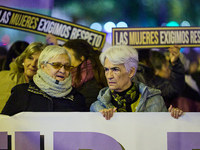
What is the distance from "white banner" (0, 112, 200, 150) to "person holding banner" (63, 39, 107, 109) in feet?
2.81

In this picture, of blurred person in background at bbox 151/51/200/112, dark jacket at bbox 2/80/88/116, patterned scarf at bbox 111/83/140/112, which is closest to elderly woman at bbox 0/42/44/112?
dark jacket at bbox 2/80/88/116

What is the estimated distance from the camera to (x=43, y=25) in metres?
3.86

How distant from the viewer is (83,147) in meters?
2.92

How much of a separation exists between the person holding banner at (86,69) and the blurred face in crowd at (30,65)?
43 cm

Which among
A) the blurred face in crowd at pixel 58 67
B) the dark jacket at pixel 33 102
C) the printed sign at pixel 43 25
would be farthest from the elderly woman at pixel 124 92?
the printed sign at pixel 43 25

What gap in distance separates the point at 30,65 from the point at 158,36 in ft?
5.43

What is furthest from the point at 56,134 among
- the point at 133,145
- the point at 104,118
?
the point at 133,145

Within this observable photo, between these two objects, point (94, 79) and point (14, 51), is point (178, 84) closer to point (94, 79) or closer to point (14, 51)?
point (94, 79)

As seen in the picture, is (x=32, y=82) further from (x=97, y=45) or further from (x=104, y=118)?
(x=97, y=45)

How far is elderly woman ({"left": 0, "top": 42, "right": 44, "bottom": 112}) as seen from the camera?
12.2ft

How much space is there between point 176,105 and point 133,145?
4.05 ft

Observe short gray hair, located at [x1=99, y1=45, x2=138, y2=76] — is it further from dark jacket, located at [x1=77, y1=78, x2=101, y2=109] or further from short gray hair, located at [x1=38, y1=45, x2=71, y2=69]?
dark jacket, located at [x1=77, y1=78, x2=101, y2=109]

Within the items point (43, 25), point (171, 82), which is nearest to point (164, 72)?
point (171, 82)

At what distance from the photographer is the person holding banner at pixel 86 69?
3787 mm
